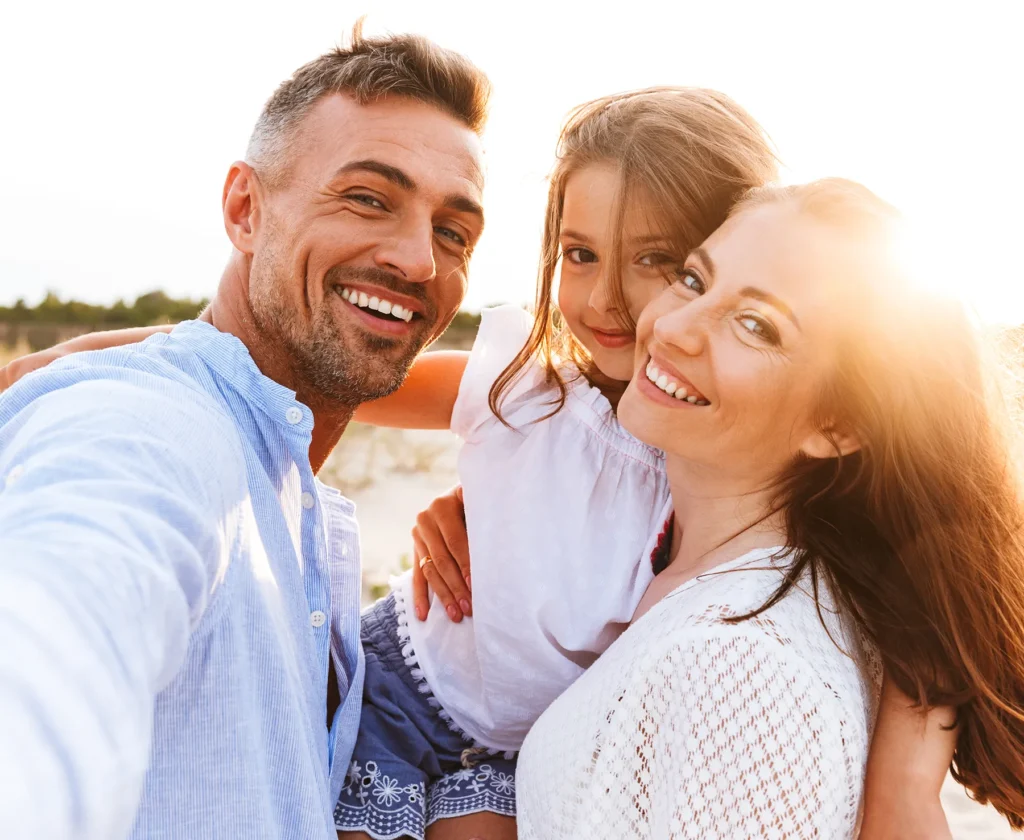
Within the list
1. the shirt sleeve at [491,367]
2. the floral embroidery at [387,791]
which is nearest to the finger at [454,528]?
the shirt sleeve at [491,367]

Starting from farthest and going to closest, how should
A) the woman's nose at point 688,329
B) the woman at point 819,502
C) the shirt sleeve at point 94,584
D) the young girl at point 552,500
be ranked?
the young girl at point 552,500 < the woman's nose at point 688,329 < the woman at point 819,502 < the shirt sleeve at point 94,584

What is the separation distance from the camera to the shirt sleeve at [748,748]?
149cm

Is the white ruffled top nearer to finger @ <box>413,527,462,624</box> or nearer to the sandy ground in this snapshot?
finger @ <box>413,527,462,624</box>

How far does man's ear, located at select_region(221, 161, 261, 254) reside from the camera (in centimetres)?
262

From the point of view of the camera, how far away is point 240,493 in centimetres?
159

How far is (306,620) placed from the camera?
6.31ft

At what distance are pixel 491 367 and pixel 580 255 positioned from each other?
45 centimetres

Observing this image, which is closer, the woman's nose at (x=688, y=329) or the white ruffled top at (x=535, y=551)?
the woman's nose at (x=688, y=329)

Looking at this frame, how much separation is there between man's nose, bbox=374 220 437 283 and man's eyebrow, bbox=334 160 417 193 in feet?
0.39

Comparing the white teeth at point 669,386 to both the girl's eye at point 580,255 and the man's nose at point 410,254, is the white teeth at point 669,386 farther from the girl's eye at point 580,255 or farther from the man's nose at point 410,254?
the man's nose at point 410,254

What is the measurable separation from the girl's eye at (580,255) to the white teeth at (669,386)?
1.89ft

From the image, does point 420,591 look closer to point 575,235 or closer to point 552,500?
point 552,500

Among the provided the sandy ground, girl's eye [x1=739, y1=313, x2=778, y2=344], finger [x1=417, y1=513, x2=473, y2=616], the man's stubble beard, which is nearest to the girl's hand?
finger [x1=417, y1=513, x2=473, y2=616]

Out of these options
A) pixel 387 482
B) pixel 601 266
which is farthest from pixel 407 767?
pixel 387 482
